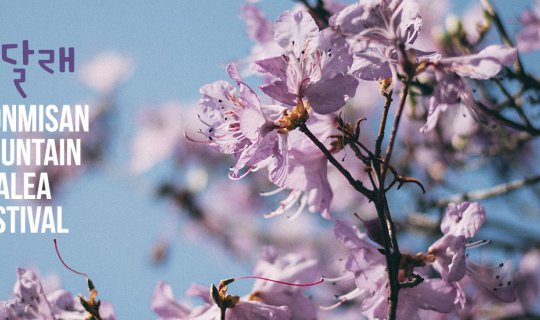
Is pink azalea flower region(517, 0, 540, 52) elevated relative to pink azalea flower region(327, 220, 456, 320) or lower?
elevated

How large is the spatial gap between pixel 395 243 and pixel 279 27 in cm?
60

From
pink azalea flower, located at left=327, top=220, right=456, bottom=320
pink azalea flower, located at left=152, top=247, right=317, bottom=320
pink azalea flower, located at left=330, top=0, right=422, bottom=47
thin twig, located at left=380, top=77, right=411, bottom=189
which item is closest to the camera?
thin twig, located at left=380, top=77, right=411, bottom=189

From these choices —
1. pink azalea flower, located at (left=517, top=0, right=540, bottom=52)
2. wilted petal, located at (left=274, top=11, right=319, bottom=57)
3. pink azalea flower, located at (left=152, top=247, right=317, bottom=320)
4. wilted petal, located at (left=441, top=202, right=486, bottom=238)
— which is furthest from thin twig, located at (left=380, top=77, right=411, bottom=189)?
pink azalea flower, located at (left=517, top=0, right=540, bottom=52)

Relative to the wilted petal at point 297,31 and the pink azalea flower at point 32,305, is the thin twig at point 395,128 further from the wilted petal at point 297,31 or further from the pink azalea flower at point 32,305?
the pink azalea flower at point 32,305

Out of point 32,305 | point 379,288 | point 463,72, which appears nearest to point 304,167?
point 379,288

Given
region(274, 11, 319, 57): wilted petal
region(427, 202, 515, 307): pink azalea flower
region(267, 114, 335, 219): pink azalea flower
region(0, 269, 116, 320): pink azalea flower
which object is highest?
region(274, 11, 319, 57): wilted petal

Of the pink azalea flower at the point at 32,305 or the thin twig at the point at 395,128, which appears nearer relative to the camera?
the thin twig at the point at 395,128

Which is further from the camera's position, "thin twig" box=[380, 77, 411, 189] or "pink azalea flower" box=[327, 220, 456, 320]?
"pink azalea flower" box=[327, 220, 456, 320]

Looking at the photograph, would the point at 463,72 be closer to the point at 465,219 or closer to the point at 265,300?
the point at 465,219

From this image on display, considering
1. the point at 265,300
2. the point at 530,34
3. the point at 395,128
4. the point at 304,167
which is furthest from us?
the point at 530,34

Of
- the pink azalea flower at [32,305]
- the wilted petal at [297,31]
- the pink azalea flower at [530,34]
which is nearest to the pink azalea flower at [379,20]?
the wilted petal at [297,31]

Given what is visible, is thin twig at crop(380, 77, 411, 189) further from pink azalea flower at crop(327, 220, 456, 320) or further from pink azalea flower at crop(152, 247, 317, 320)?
pink azalea flower at crop(152, 247, 317, 320)

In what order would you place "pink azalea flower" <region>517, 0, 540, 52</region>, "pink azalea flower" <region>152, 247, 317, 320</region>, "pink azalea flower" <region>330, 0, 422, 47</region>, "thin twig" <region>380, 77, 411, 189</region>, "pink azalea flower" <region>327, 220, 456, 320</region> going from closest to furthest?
"thin twig" <region>380, 77, 411, 189</region>
"pink azalea flower" <region>330, 0, 422, 47</region>
"pink azalea flower" <region>327, 220, 456, 320</region>
"pink azalea flower" <region>152, 247, 317, 320</region>
"pink azalea flower" <region>517, 0, 540, 52</region>

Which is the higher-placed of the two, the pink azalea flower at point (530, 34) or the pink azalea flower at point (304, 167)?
the pink azalea flower at point (530, 34)
